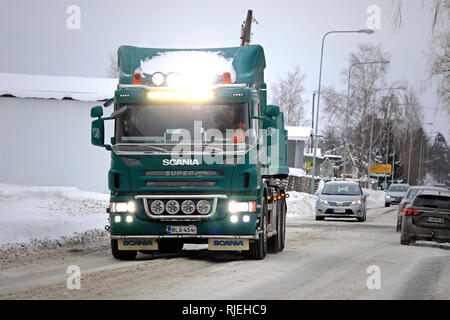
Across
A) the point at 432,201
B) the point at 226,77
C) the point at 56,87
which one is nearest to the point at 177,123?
the point at 226,77

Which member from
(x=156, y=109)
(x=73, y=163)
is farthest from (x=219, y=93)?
(x=73, y=163)

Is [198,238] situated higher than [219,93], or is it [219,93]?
[219,93]

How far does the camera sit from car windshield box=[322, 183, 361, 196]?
33.9 metres

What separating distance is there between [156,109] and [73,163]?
2576 centimetres

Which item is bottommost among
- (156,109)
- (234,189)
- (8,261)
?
(8,261)

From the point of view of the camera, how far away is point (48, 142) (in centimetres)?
3856

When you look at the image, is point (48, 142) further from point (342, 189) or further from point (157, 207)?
point (157, 207)

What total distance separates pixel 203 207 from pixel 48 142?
26.3 meters

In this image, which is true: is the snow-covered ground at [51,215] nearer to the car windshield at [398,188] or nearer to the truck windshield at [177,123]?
the truck windshield at [177,123]

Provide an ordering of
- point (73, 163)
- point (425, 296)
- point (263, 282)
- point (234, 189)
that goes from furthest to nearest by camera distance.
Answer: point (73, 163) → point (234, 189) → point (263, 282) → point (425, 296)

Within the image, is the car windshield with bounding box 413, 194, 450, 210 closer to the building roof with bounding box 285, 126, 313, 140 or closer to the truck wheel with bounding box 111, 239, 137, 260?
the truck wheel with bounding box 111, 239, 137, 260

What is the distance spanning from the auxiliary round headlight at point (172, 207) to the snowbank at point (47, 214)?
360 centimetres
